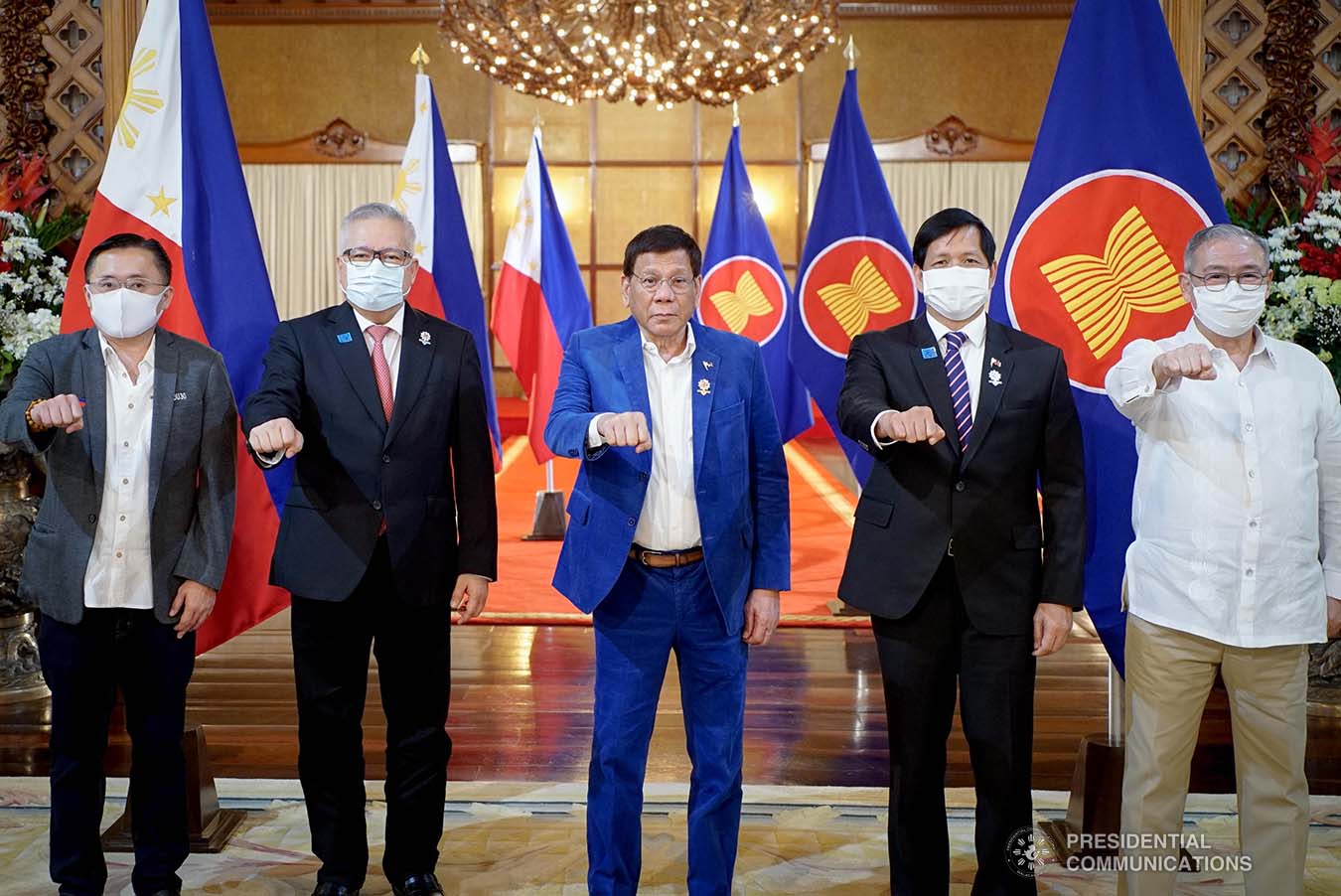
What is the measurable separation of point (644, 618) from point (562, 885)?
74 cm

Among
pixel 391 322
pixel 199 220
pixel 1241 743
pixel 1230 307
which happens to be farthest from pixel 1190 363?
pixel 199 220

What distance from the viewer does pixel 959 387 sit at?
2.34m

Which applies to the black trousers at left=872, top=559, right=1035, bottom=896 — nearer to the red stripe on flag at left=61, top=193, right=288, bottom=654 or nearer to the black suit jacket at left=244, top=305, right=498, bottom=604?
the black suit jacket at left=244, top=305, right=498, bottom=604

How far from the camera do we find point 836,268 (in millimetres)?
5043

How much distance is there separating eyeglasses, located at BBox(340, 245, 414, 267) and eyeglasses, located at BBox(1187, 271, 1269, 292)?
1580 millimetres

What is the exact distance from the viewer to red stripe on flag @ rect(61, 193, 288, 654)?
2951 mm

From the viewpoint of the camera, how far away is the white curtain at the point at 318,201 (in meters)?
12.6

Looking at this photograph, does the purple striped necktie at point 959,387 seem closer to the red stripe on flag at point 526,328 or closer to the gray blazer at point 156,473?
the gray blazer at point 156,473

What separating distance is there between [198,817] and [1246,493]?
8.09 ft

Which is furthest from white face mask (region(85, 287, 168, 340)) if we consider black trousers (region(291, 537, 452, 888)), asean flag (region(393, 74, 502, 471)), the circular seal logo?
asean flag (region(393, 74, 502, 471))

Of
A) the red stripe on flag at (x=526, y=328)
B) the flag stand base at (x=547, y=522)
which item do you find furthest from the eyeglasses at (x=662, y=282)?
the flag stand base at (x=547, y=522)

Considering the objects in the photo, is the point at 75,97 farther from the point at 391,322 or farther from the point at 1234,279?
the point at 1234,279

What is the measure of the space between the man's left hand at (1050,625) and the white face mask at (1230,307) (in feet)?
1.98

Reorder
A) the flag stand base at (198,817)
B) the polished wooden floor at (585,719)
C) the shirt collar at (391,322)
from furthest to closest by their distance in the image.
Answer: the polished wooden floor at (585,719) < the flag stand base at (198,817) < the shirt collar at (391,322)
